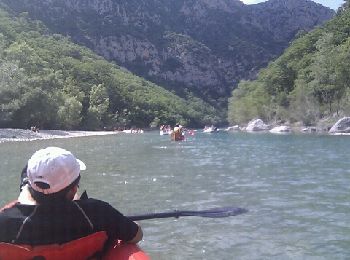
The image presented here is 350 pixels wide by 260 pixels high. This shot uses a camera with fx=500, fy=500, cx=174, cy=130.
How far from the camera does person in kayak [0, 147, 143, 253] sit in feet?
11.0

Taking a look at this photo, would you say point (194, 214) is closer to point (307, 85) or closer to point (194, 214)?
point (194, 214)

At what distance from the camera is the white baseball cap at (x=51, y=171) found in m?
3.35

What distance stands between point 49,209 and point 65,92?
91386mm

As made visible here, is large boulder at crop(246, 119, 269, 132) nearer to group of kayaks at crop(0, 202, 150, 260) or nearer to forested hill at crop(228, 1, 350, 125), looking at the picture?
forested hill at crop(228, 1, 350, 125)

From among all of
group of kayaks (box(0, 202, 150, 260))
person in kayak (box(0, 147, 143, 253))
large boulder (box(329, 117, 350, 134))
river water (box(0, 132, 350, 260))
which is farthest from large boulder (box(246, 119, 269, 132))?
person in kayak (box(0, 147, 143, 253))

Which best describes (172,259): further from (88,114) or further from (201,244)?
(88,114)

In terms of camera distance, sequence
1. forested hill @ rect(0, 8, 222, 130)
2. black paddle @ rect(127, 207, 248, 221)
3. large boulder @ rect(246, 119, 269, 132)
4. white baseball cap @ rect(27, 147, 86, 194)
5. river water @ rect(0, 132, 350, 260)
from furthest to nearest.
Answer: large boulder @ rect(246, 119, 269, 132), forested hill @ rect(0, 8, 222, 130), river water @ rect(0, 132, 350, 260), black paddle @ rect(127, 207, 248, 221), white baseball cap @ rect(27, 147, 86, 194)

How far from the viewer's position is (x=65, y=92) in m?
92.4

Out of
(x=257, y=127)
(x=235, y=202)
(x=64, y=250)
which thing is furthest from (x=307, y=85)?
(x=64, y=250)

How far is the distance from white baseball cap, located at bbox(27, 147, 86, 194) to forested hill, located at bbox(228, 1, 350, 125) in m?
74.1

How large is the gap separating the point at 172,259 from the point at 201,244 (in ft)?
3.10

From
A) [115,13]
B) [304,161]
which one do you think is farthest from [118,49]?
[304,161]

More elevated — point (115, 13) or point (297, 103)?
point (115, 13)

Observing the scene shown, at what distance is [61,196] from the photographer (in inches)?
135
